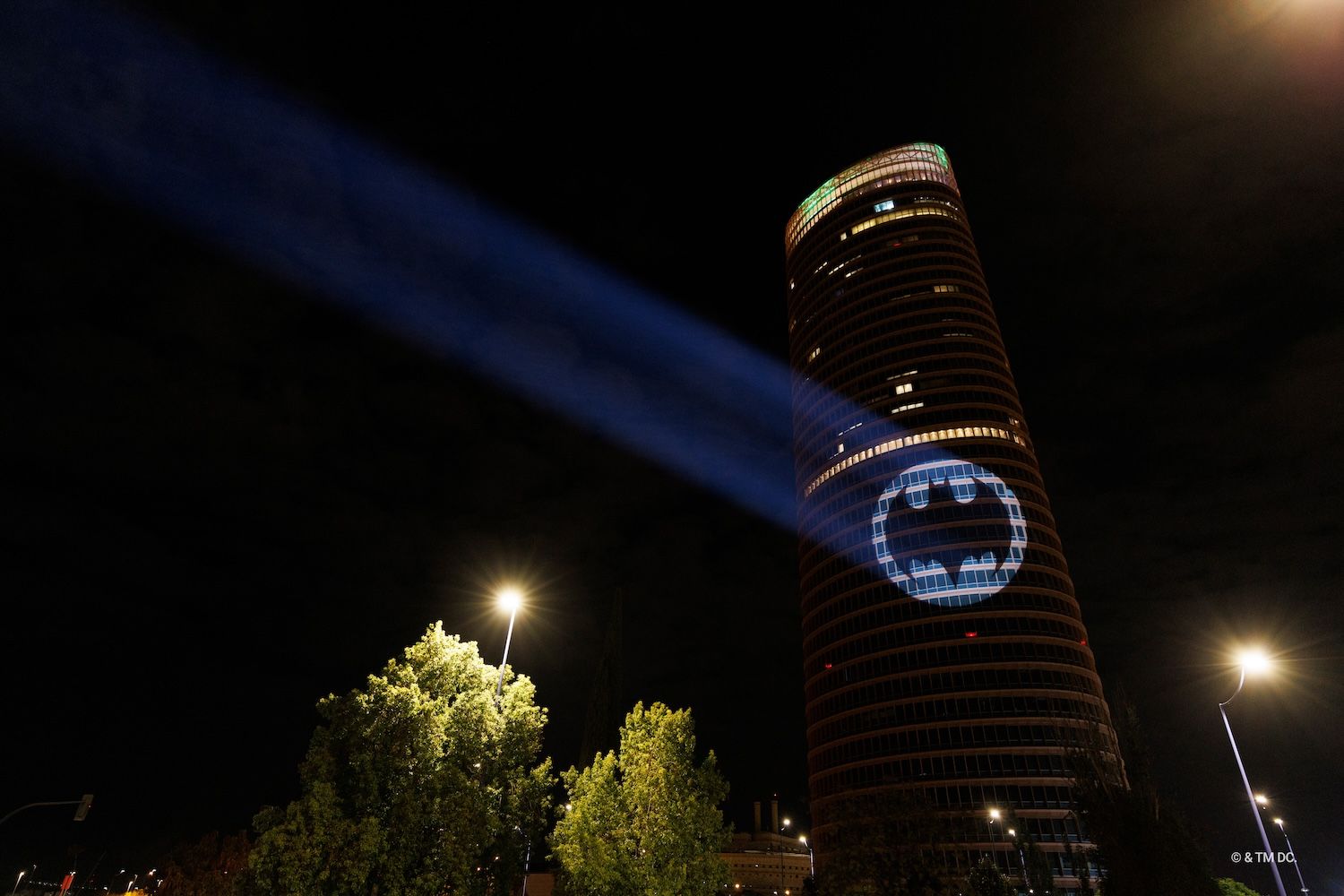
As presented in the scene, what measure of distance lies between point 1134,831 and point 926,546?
92083mm

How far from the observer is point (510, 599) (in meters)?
26.9

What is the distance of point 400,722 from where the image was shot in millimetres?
21703

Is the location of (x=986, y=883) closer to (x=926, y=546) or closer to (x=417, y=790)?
(x=417, y=790)

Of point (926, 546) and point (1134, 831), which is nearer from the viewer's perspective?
point (1134, 831)

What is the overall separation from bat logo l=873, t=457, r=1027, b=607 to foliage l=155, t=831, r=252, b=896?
9827cm

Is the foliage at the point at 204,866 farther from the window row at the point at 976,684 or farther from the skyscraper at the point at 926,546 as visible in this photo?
the window row at the point at 976,684

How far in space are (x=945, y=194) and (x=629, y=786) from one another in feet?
509

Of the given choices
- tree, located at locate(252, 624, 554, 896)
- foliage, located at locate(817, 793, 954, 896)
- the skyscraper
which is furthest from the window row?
tree, located at locate(252, 624, 554, 896)

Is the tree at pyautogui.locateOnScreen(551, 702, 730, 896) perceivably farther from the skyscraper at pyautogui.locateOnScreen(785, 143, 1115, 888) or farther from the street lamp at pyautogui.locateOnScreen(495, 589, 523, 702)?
the skyscraper at pyautogui.locateOnScreen(785, 143, 1115, 888)

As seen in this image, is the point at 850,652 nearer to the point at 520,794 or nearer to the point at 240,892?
the point at 520,794

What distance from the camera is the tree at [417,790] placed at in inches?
766

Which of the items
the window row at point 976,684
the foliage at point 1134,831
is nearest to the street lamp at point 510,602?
the foliage at point 1134,831

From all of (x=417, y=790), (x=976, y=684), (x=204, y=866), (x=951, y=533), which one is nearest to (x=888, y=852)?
(x=417, y=790)

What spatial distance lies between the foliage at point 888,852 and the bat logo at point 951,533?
297ft
